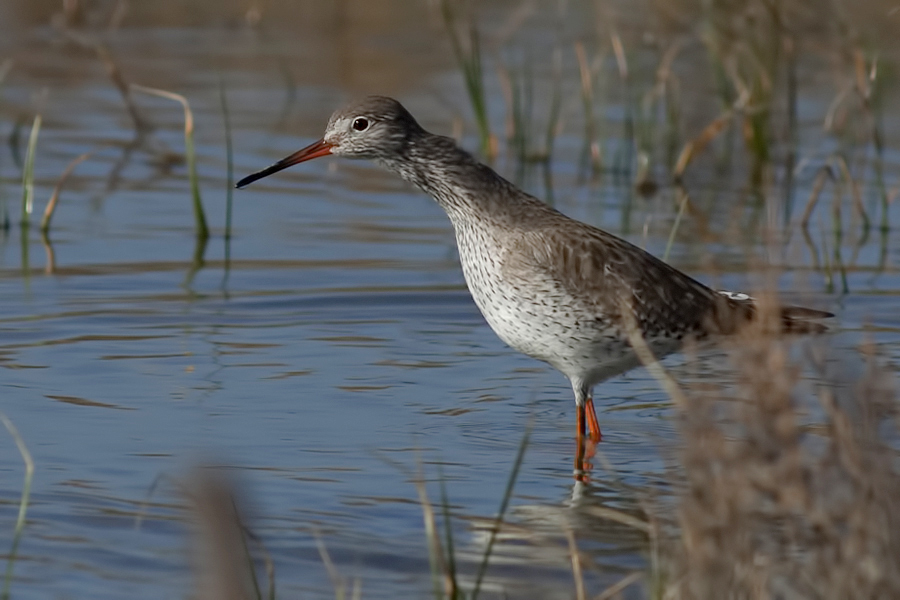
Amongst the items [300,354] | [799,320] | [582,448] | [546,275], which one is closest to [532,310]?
[546,275]

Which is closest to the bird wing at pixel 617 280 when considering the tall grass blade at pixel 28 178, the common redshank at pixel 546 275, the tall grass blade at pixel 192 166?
the common redshank at pixel 546 275

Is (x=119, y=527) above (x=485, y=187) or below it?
below

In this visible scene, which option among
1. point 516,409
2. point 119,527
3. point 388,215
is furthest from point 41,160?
point 119,527

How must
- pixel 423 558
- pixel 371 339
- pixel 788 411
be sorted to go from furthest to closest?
pixel 371 339 → pixel 423 558 → pixel 788 411

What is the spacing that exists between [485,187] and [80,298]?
311 cm

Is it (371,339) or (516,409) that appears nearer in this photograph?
(516,409)

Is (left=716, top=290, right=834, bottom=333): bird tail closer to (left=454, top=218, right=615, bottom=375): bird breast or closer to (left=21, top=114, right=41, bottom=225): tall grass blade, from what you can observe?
(left=454, top=218, right=615, bottom=375): bird breast

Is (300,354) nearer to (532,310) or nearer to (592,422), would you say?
(592,422)

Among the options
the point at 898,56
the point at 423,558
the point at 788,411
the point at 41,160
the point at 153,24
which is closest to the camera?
the point at 788,411

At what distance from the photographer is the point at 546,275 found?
706 centimetres

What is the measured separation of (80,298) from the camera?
9391mm

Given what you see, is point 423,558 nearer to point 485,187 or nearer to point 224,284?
point 485,187

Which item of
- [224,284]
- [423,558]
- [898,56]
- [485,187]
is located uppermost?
[898,56]

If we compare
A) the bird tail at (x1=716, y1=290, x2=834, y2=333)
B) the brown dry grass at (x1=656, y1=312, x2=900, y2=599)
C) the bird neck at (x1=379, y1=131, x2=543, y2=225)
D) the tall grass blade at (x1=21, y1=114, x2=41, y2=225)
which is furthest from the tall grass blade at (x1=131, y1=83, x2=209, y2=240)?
the brown dry grass at (x1=656, y1=312, x2=900, y2=599)
